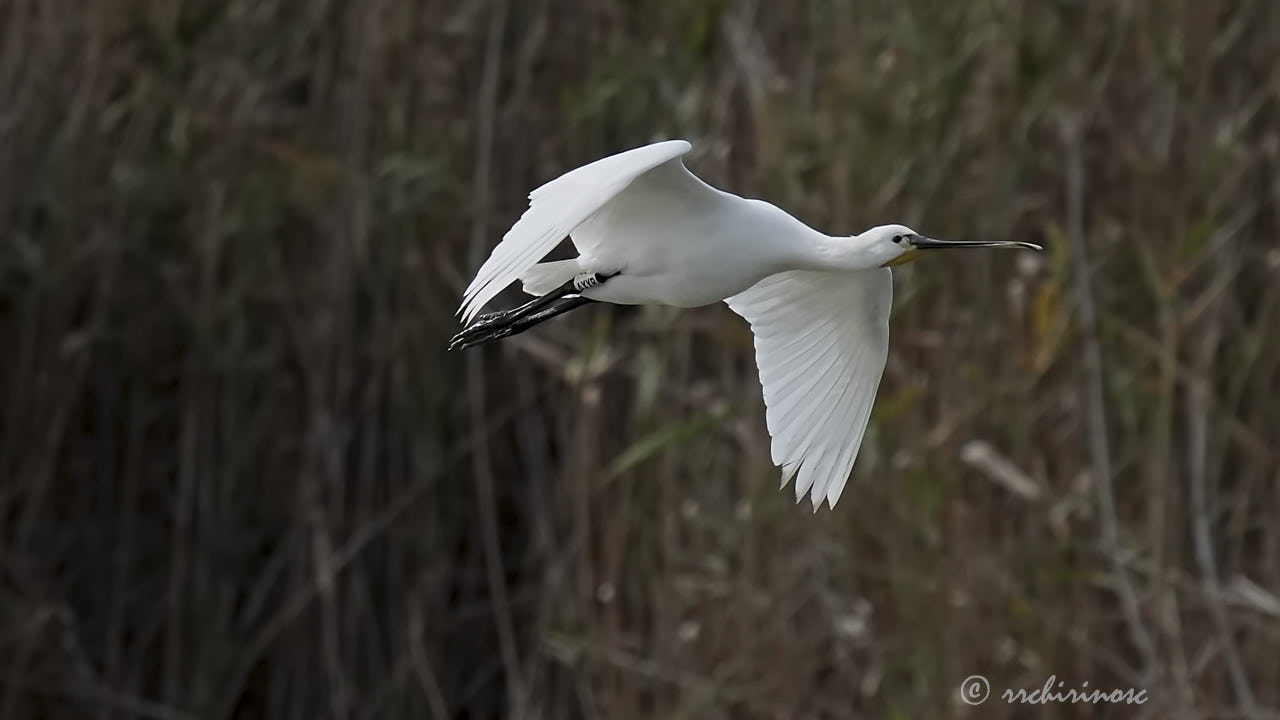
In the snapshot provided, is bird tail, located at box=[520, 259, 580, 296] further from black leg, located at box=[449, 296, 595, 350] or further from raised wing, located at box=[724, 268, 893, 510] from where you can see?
raised wing, located at box=[724, 268, 893, 510]

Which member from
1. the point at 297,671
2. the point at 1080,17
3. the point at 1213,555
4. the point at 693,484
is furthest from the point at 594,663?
the point at 1080,17

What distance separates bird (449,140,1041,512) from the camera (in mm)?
3056

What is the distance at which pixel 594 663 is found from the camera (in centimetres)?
467

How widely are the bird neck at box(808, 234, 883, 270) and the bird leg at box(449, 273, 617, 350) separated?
37 cm

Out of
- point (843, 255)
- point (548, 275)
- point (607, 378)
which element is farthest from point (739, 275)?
point (607, 378)

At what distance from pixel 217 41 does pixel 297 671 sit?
171cm

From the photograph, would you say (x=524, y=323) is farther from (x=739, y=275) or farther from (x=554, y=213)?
(x=554, y=213)

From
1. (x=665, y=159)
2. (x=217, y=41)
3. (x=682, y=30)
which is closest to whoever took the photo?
(x=665, y=159)

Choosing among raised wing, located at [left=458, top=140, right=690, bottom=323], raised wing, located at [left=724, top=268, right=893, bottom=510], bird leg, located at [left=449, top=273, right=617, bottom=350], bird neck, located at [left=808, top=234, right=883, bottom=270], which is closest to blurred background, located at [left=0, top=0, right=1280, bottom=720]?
raised wing, located at [left=724, top=268, right=893, bottom=510]

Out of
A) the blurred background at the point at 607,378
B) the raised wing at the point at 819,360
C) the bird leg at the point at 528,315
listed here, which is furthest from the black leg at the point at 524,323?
the blurred background at the point at 607,378

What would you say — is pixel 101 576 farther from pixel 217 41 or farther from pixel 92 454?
pixel 217 41

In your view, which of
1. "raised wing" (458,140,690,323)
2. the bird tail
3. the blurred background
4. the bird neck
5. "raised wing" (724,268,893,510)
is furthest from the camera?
the blurred background

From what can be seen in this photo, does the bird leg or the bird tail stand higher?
the bird tail

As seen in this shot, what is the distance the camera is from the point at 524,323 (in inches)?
145
